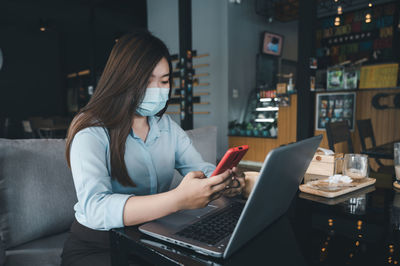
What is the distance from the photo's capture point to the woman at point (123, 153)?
30.5 inches

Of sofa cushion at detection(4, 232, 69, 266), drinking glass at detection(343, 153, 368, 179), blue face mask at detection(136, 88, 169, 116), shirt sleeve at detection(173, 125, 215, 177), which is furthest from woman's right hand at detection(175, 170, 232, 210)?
sofa cushion at detection(4, 232, 69, 266)

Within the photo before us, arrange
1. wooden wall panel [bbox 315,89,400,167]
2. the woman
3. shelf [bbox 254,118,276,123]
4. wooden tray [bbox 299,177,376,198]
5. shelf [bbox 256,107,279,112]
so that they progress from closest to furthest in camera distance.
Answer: the woman
wooden tray [bbox 299,177,376,198]
wooden wall panel [bbox 315,89,400,167]
shelf [bbox 256,107,279,112]
shelf [bbox 254,118,276,123]

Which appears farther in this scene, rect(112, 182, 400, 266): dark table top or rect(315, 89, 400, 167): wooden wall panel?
rect(315, 89, 400, 167): wooden wall panel

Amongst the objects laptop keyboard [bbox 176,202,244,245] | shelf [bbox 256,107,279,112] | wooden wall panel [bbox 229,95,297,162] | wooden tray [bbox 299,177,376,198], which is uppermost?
shelf [bbox 256,107,279,112]

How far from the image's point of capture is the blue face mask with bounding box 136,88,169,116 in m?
1.11

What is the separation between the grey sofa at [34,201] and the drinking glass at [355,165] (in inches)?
51.3

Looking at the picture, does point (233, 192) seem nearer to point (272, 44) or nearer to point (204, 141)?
point (204, 141)

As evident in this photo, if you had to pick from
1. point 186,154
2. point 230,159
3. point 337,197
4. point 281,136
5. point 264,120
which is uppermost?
point 230,159

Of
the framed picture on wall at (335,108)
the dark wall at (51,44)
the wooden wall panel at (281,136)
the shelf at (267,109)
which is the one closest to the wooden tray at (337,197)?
the framed picture on wall at (335,108)

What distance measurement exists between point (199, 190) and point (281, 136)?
16.2 ft

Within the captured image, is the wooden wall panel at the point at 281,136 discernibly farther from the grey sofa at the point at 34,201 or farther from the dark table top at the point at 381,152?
the grey sofa at the point at 34,201

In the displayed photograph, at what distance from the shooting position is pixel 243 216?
541mm

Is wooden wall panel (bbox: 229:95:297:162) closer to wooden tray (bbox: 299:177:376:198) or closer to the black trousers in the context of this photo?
wooden tray (bbox: 299:177:376:198)

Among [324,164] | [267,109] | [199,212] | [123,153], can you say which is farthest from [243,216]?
[267,109]
